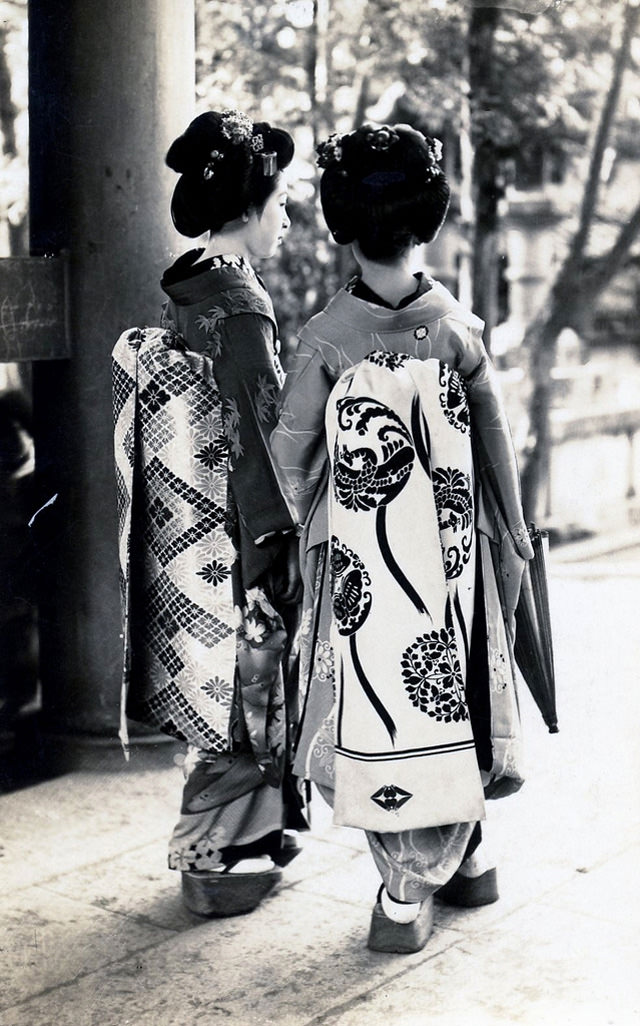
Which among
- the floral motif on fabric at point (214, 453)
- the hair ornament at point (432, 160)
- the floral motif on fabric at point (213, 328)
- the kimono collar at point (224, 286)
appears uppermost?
the hair ornament at point (432, 160)

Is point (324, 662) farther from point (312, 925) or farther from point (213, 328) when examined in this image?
point (213, 328)

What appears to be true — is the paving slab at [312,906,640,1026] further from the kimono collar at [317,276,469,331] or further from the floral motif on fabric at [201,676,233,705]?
the kimono collar at [317,276,469,331]

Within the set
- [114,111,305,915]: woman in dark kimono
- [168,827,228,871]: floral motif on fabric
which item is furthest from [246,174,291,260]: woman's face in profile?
[168,827,228,871]: floral motif on fabric

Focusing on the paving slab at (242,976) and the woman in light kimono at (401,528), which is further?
the woman in light kimono at (401,528)

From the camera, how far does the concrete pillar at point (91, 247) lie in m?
4.24

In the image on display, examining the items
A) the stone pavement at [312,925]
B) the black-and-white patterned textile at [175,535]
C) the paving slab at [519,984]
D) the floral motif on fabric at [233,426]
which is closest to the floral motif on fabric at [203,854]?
the stone pavement at [312,925]

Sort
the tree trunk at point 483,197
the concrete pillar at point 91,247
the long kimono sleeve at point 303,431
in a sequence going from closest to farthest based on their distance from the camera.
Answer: the long kimono sleeve at point 303,431 → the concrete pillar at point 91,247 → the tree trunk at point 483,197

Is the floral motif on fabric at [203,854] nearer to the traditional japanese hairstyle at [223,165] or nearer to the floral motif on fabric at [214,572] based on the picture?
the floral motif on fabric at [214,572]

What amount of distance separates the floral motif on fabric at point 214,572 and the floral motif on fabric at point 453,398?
0.71 metres

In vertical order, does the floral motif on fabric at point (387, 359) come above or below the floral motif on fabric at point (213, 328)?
below

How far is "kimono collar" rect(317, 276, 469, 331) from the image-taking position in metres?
3.02

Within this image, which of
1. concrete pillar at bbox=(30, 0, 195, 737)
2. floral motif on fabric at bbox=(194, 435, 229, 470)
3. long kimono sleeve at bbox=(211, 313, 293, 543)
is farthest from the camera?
concrete pillar at bbox=(30, 0, 195, 737)

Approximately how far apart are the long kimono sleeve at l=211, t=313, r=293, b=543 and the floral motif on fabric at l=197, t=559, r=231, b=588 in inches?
5.8

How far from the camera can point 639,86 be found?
8594 millimetres
